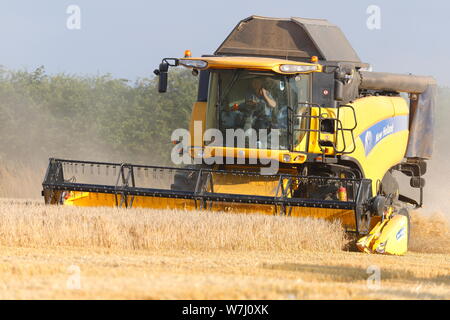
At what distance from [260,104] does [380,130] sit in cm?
199

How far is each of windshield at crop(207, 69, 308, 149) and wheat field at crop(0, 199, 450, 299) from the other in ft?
4.62

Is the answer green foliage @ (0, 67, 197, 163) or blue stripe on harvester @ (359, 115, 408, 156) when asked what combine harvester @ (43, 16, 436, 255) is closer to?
blue stripe on harvester @ (359, 115, 408, 156)

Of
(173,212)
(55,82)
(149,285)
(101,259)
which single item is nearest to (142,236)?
(173,212)

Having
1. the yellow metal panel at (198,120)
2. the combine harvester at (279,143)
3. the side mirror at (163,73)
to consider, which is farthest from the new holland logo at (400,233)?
the side mirror at (163,73)

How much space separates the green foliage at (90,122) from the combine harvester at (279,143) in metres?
16.6

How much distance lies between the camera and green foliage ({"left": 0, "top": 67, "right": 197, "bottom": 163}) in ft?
94.4

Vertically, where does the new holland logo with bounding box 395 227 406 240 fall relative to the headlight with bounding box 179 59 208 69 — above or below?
below

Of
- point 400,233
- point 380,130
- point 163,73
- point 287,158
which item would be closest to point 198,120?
point 163,73

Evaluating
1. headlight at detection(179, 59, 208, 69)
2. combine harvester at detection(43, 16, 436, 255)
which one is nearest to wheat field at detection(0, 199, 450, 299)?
combine harvester at detection(43, 16, 436, 255)

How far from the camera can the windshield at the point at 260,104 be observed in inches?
440

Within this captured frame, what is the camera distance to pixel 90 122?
29.7 meters

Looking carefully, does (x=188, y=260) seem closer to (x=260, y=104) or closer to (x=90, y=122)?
(x=260, y=104)

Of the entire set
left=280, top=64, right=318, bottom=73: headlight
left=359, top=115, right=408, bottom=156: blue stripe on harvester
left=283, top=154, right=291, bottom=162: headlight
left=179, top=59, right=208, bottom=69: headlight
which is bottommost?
left=283, top=154, right=291, bottom=162: headlight
